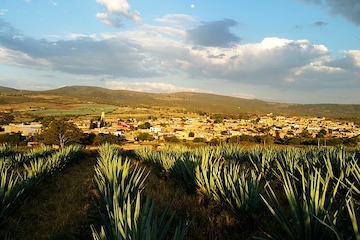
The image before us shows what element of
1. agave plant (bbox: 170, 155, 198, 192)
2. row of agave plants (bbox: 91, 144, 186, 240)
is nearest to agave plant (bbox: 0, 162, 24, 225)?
row of agave plants (bbox: 91, 144, 186, 240)

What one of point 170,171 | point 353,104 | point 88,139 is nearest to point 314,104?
point 353,104

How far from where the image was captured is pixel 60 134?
3784 cm

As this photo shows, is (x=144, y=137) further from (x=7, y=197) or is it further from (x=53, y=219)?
(x=7, y=197)

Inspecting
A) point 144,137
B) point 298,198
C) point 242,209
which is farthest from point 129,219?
point 144,137

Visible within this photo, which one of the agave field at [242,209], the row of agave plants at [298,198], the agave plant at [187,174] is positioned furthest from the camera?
the agave plant at [187,174]

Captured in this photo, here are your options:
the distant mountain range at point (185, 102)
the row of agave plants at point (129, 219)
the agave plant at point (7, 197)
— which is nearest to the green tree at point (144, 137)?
the row of agave plants at point (129, 219)

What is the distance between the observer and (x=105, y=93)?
147 m

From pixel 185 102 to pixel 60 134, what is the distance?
387ft

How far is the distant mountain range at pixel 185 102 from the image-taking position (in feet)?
362

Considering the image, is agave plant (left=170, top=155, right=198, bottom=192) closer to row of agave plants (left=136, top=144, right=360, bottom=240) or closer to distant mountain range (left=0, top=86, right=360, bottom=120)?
row of agave plants (left=136, top=144, right=360, bottom=240)

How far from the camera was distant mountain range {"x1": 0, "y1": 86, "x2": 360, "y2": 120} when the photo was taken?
110 m

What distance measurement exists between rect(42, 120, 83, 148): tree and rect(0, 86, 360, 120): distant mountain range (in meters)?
59.6

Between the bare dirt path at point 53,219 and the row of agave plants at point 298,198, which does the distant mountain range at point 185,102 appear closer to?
the bare dirt path at point 53,219

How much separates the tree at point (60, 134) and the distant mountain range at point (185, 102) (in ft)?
195
